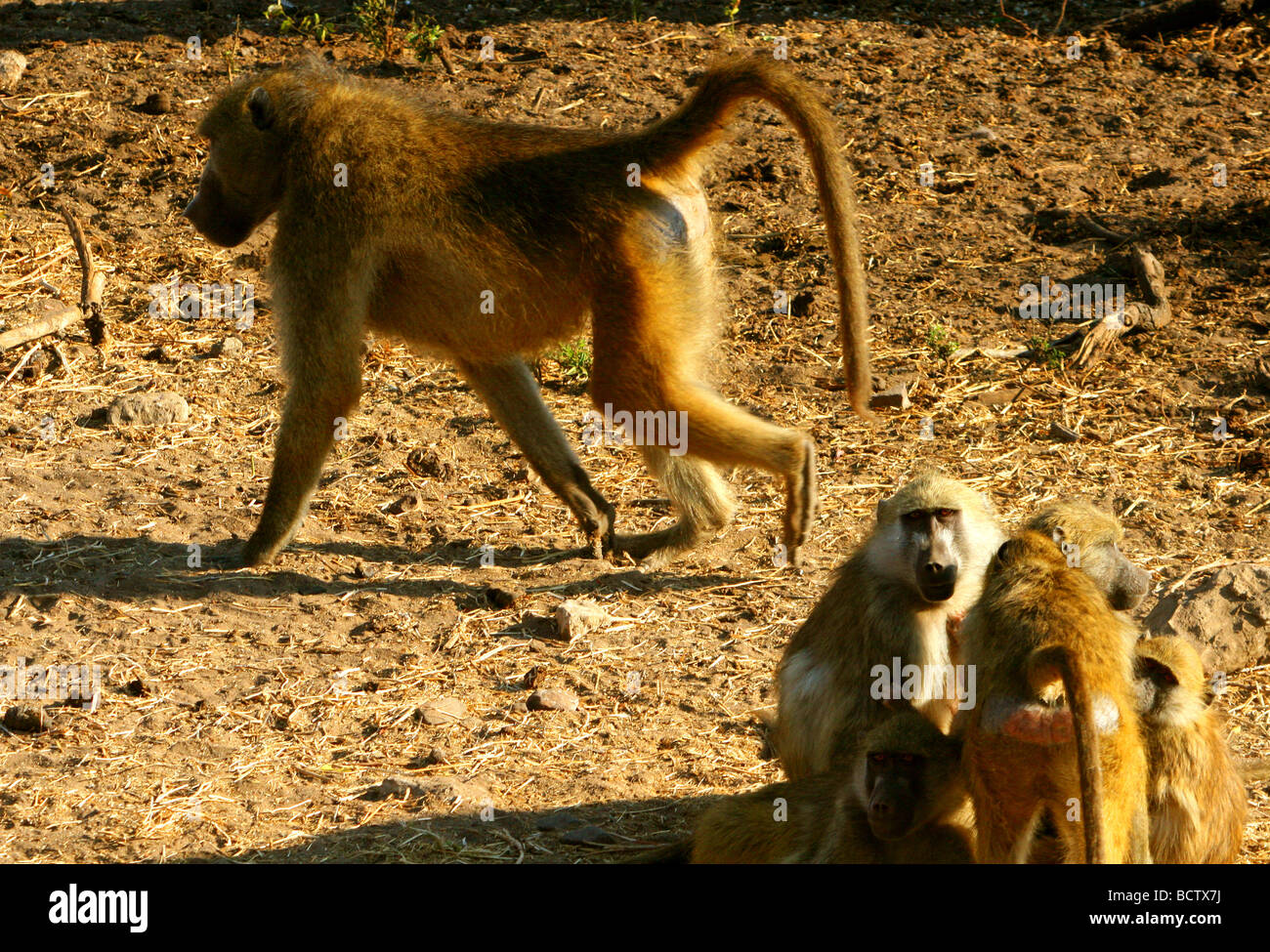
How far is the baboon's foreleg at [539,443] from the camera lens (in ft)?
20.9

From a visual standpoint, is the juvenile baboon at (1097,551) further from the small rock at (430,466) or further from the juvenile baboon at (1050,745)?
the small rock at (430,466)

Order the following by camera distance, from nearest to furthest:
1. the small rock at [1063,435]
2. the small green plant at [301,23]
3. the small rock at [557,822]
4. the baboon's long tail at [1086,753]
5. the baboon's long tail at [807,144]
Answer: the baboon's long tail at [1086,753] → the small rock at [557,822] → the baboon's long tail at [807,144] → the small rock at [1063,435] → the small green plant at [301,23]

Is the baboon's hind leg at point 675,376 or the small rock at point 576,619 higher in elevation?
the baboon's hind leg at point 675,376

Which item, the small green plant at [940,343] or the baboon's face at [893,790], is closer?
the baboon's face at [893,790]

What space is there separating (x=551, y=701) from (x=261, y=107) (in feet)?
9.30

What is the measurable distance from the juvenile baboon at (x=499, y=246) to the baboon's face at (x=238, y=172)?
1 centimetres

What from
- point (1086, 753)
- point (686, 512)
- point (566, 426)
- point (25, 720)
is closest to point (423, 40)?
point (566, 426)

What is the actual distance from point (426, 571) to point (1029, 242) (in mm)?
4210

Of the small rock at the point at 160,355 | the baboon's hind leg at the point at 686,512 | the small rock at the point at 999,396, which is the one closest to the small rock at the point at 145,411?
the small rock at the point at 160,355

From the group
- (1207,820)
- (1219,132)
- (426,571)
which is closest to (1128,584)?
(1207,820)

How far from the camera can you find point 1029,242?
27.2 ft

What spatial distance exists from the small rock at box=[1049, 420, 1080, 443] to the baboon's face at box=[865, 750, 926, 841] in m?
3.79

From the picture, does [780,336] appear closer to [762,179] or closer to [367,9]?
[762,179]

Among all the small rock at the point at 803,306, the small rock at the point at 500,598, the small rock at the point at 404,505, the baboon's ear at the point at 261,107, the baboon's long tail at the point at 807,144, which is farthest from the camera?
the small rock at the point at 803,306
